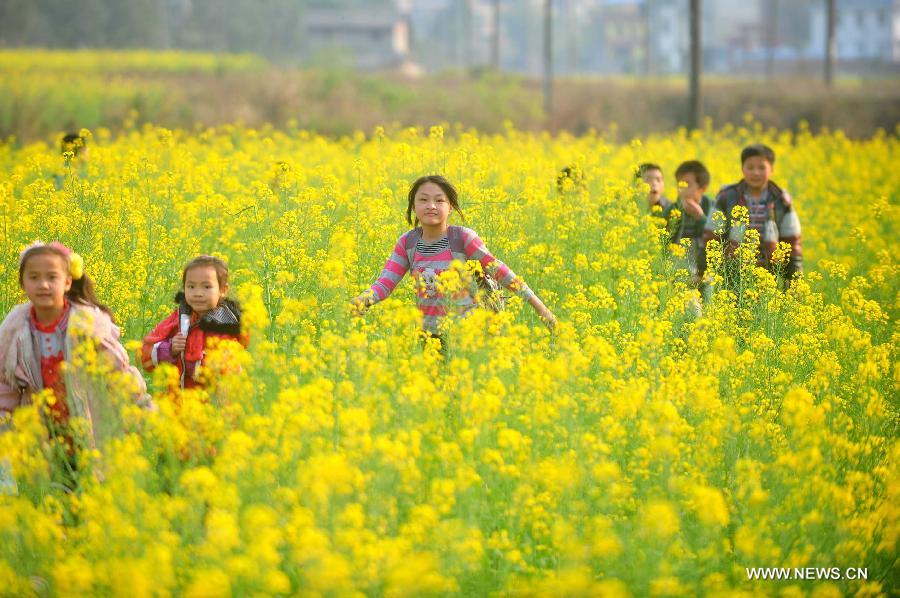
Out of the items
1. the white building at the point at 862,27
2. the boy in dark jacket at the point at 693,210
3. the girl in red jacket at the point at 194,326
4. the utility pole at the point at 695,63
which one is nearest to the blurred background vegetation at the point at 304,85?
the utility pole at the point at 695,63

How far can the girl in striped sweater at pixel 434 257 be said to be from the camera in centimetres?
644

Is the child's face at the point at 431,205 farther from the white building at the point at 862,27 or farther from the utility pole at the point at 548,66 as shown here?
the white building at the point at 862,27

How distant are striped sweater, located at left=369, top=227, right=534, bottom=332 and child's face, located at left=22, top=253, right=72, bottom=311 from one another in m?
1.76

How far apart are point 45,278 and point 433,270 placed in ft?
7.01

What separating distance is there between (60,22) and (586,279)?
4833 cm

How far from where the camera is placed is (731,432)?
202 inches

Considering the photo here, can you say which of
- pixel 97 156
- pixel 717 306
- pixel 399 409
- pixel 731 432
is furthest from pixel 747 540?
pixel 97 156

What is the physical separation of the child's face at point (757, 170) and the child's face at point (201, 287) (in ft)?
14.3

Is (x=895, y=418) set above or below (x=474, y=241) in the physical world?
below

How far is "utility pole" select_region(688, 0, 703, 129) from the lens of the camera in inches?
890

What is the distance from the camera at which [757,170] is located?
8.45 metres

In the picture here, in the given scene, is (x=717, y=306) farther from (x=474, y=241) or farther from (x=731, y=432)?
(x=731, y=432)

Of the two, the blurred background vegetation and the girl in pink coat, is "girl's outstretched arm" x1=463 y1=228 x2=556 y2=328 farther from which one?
the blurred background vegetation

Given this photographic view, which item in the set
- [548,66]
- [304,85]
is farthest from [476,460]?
[304,85]
